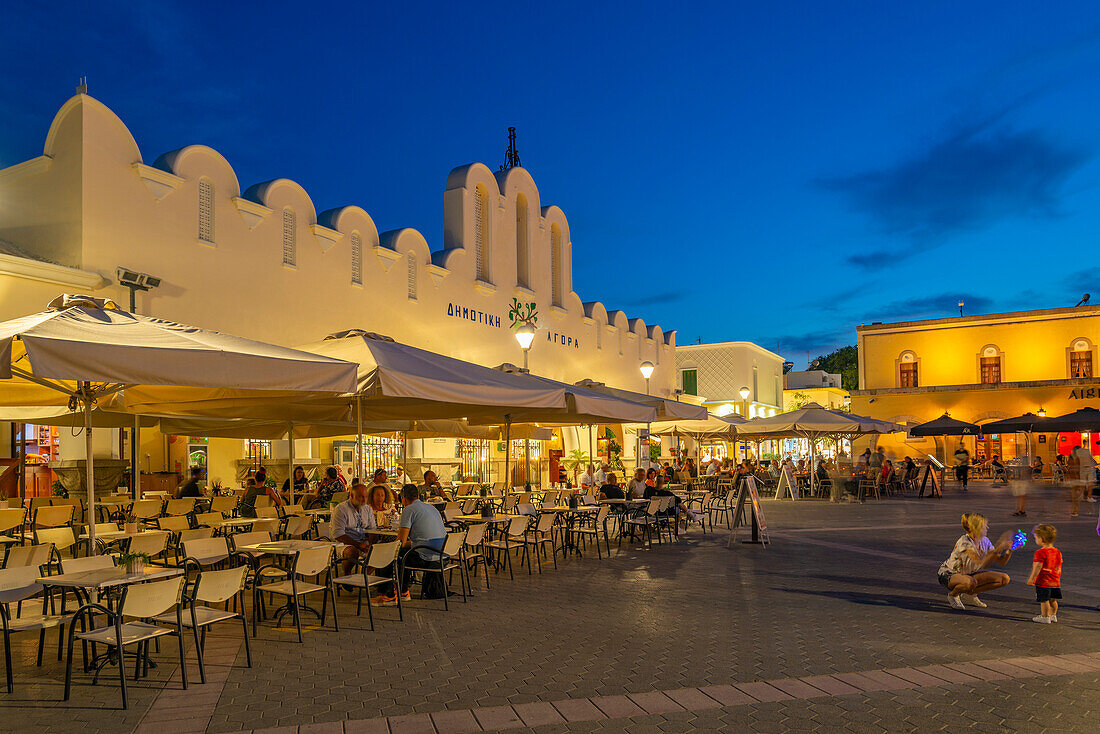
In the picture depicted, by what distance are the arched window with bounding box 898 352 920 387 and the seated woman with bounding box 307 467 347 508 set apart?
1489 inches

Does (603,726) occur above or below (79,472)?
below

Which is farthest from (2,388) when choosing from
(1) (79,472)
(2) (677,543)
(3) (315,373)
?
(2) (677,543)

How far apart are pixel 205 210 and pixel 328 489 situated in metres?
6.71

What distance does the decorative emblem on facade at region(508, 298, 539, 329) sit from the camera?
91.1ft

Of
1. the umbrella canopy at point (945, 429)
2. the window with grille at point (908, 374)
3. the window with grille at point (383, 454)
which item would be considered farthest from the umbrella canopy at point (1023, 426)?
the window with grille at point (383, 454)

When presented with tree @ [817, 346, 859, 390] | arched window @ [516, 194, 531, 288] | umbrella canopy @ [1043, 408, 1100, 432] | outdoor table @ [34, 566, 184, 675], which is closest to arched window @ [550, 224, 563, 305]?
arched window @ [516, 194, 531, 288]

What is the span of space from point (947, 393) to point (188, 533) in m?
43.9

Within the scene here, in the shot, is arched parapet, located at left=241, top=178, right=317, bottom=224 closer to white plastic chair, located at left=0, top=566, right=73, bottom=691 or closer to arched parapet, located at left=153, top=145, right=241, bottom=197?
arched parapet, located at left=153, top=145, right=241, bottom=197

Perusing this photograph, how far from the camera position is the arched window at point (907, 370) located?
150 feet

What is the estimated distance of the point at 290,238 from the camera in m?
19.6

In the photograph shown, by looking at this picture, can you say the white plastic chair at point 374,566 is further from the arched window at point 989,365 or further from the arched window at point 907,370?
the arched window at point 989,365

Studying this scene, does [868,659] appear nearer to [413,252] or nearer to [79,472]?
[79,472]


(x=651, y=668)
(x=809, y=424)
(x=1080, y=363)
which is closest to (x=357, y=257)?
(x=809, y=424)

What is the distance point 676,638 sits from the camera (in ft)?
23.9
